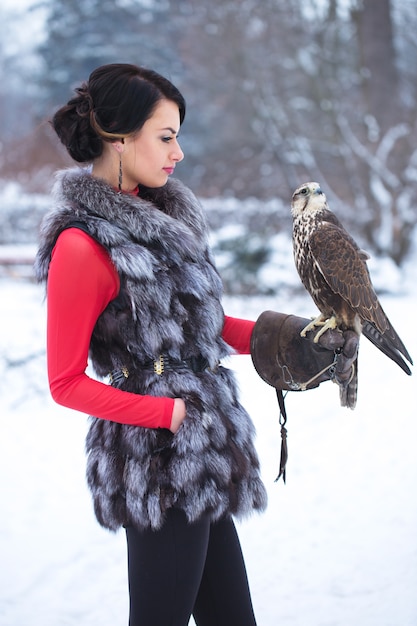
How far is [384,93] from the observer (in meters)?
7.57

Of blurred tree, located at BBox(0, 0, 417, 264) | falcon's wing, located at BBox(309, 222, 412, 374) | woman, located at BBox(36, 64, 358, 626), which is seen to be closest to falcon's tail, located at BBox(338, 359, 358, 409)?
falcon's wing, located at BBox(309, 222, 412, 374)

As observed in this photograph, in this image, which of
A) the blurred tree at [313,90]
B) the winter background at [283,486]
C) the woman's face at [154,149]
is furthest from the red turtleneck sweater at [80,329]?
the blurred tree at [313,90]

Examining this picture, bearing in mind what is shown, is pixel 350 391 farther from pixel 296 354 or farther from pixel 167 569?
pixel 167 569

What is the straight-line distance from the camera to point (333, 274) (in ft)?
4.78

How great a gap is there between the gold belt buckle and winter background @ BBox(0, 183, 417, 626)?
77cm

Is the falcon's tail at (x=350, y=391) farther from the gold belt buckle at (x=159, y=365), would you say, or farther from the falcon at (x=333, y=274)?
the gold belt buckle at (x=159, y=365)

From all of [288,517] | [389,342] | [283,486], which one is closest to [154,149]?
[389,342]

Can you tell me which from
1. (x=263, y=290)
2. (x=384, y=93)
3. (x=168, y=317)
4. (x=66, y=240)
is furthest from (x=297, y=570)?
(x=384, y=93)

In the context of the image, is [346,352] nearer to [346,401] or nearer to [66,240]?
[346,401]

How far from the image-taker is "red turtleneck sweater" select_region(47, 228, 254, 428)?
46.7 inches

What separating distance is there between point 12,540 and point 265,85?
671 cm

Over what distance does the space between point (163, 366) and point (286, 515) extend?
1.84 metres

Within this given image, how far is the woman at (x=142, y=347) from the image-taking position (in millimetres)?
1212

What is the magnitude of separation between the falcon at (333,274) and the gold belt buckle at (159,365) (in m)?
0.37
